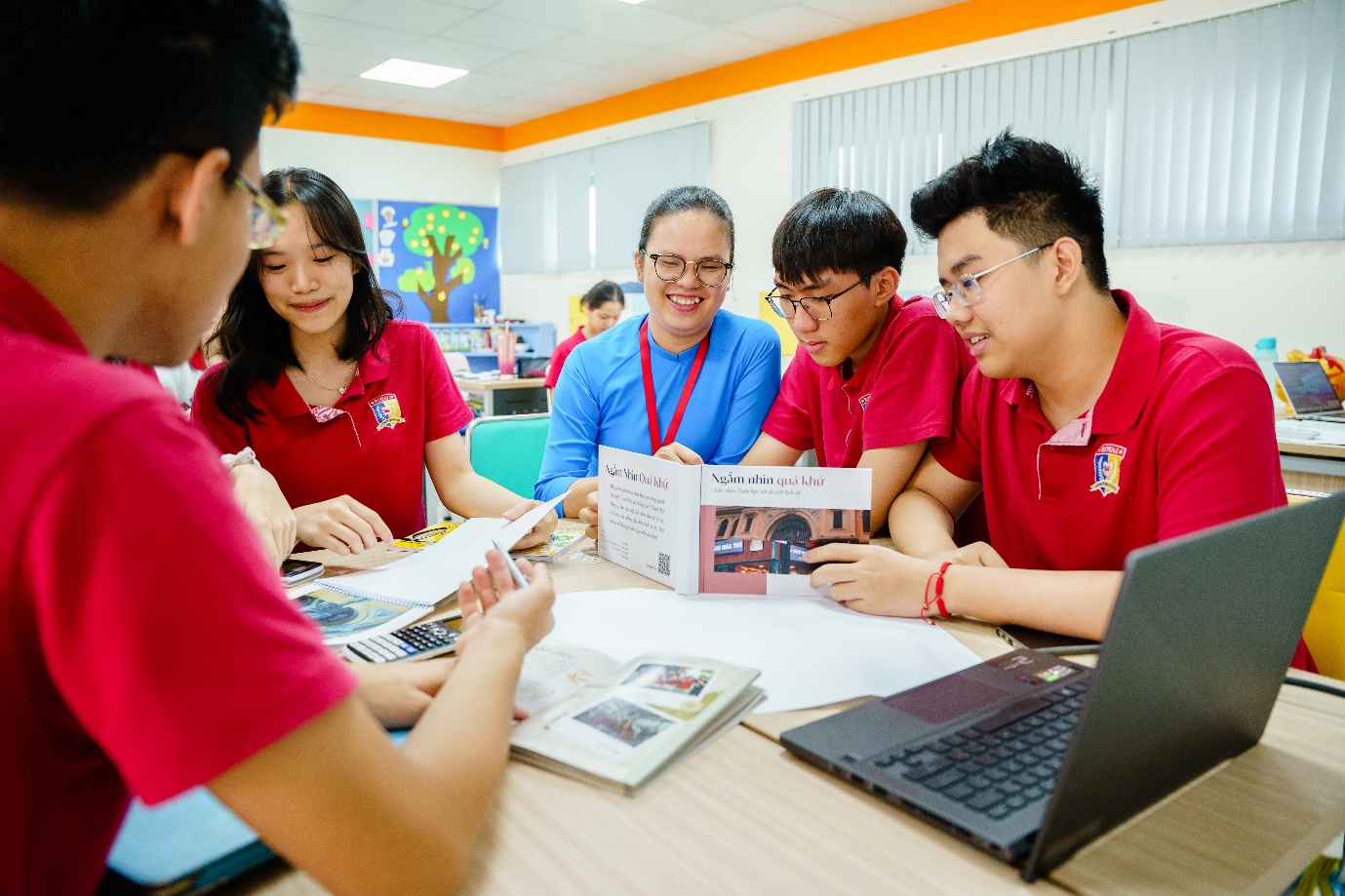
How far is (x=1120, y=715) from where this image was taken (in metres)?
0.62

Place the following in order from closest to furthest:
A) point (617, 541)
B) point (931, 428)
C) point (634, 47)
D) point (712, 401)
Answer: point (617, 541) < point (931, 428) < point (712, 401) < point (634, 47)

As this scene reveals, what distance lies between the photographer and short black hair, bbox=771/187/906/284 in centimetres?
170

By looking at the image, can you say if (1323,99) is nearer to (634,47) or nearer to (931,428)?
(931,428)

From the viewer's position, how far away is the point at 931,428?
5.28 ft

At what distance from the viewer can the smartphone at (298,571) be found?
137cm

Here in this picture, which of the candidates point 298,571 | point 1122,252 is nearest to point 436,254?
point 1122,252

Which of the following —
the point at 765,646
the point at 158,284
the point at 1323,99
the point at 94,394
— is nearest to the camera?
the point at 94,394

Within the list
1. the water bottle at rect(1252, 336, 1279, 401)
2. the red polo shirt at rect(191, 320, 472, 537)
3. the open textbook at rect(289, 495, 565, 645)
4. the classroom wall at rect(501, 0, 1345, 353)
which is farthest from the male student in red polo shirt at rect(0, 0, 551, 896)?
the classroom wall at rect(501, 0, 1345, 353)

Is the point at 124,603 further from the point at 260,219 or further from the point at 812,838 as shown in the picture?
the point at 812,838

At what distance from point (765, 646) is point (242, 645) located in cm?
72

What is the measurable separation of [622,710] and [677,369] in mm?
1422

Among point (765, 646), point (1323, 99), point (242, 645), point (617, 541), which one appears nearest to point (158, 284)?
point (242, 645)

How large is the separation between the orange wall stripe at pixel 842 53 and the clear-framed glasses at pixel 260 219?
4.80 meters

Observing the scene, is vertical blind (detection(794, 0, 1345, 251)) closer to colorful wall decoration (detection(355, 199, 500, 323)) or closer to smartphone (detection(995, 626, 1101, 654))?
smartphone (detection(995, 626, 1101, 654))
